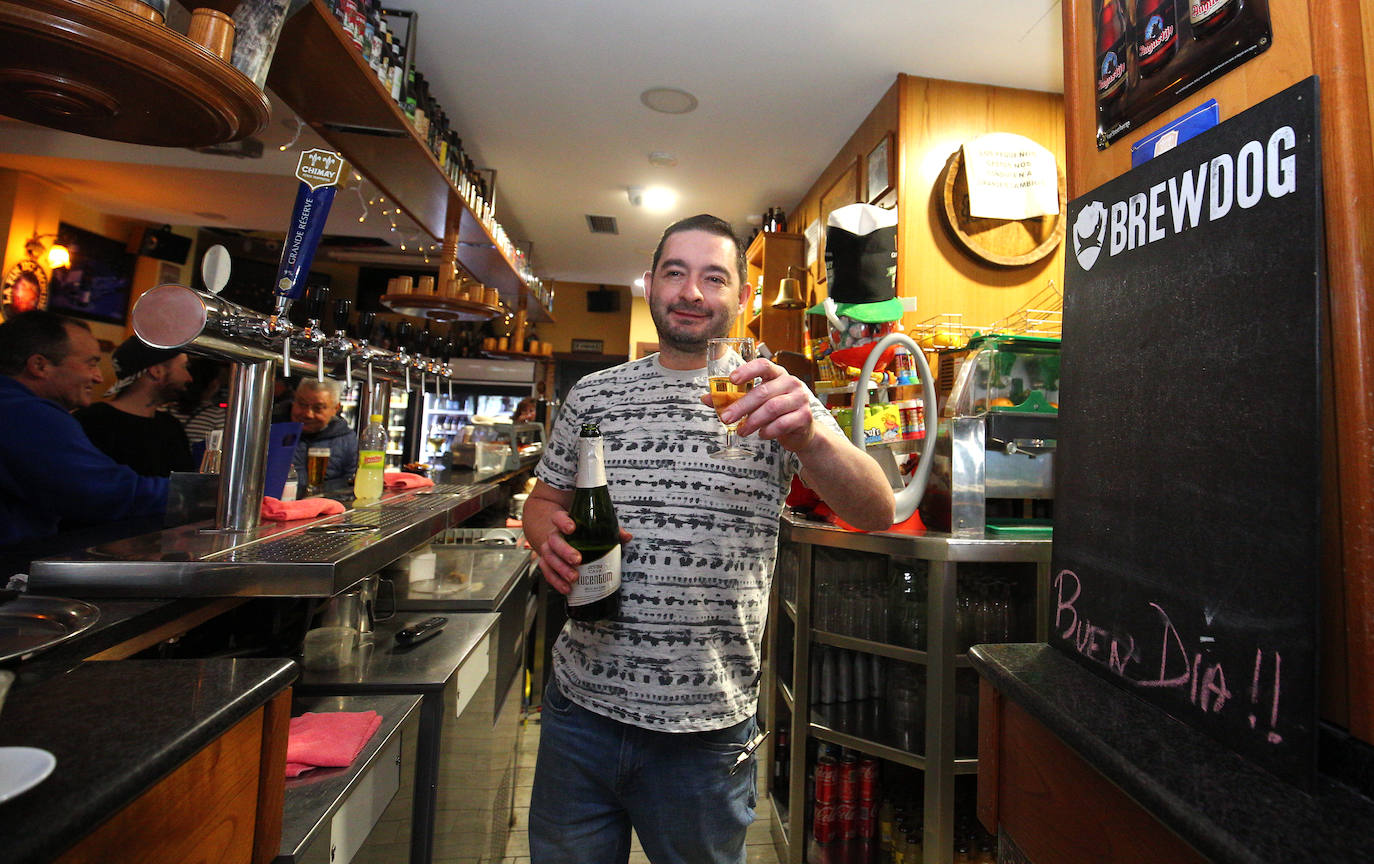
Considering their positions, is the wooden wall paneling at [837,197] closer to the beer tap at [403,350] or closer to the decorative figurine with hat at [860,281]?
the decorative figurine with hat at [860,281]

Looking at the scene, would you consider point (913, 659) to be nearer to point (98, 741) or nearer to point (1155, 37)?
point (1155, 37)

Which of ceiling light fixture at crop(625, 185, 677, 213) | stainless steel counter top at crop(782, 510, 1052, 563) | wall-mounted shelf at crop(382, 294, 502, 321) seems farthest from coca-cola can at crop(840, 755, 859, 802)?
ceiling light fixture at crop(625, 185, 677, 213)

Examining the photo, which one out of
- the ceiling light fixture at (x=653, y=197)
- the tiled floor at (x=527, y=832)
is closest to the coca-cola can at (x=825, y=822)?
the tiled floor at (x=527, y=832)

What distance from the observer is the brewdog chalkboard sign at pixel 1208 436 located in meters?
0.60

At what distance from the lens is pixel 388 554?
152 cm

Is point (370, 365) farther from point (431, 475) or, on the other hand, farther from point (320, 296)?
point (431, 475)

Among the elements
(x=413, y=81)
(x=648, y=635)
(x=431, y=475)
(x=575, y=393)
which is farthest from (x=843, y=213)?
(x=431, y=475)

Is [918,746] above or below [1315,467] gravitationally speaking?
below

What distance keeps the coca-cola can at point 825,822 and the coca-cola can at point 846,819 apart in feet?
0.09

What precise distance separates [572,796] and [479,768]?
60cm

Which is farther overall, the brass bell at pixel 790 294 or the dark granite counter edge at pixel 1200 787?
the brass bell at pixel 790 294

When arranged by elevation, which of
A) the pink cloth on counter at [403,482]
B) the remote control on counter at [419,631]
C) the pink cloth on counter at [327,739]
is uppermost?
the pink cloth on counter at [403,482]

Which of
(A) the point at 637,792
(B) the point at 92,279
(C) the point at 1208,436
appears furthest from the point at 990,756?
(B) the point at 92,279

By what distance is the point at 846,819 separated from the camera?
87.1 inches
